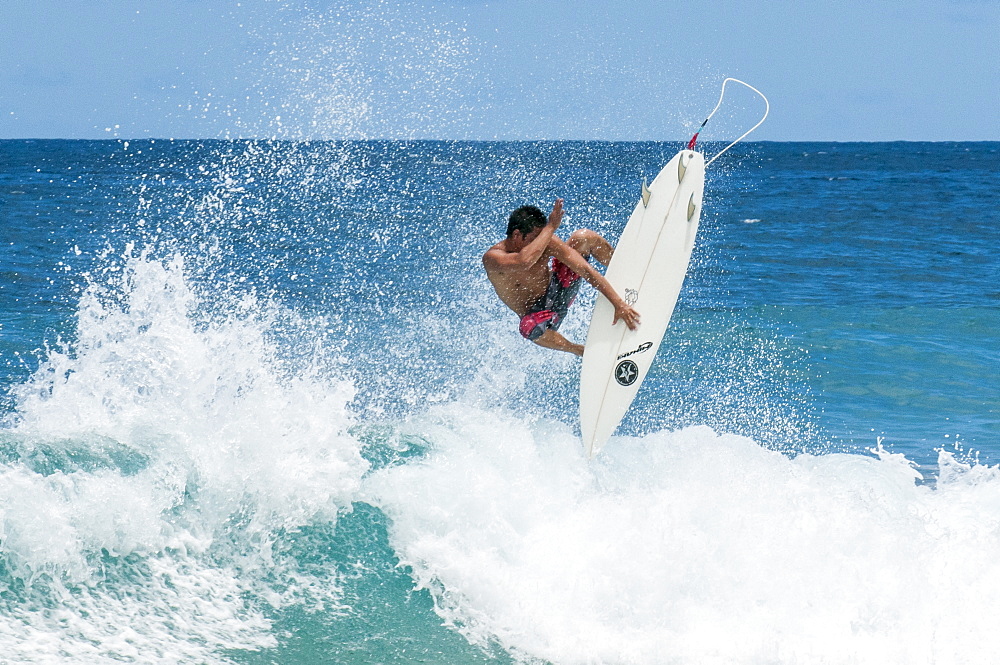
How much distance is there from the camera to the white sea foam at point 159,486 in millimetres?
5188

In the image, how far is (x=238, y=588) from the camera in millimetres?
5613

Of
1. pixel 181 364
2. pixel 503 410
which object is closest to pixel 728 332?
pixel 503 410

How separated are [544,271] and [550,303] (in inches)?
13.4

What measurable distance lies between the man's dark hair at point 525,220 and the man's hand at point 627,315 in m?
0.93

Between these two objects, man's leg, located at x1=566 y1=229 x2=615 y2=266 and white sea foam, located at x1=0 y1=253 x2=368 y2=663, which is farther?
man's leg, located at x1=566 y1=229 x2=615 y2=266

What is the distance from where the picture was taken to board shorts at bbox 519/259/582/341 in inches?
279

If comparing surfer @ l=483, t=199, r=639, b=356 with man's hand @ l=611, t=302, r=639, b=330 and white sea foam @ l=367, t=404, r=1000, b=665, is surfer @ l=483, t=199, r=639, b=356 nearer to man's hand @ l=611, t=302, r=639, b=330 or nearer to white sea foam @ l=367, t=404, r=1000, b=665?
man's hand @ l=611, t=302, r=639, b=330

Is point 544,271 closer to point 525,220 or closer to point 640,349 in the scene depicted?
point 525,220

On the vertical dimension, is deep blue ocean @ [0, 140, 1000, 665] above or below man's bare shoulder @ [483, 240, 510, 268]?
below

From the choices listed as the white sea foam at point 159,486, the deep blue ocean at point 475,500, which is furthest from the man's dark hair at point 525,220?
the white sea foam at point 159,486

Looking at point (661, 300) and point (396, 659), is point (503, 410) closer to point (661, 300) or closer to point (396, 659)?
point (661, 300)

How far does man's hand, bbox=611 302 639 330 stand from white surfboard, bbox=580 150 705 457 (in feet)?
0.17

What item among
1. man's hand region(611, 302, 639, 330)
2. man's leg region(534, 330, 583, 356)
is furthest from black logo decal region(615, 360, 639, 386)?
man's leg region(534, 330, 583, 356)

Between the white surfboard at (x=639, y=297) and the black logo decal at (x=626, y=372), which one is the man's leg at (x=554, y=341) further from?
the black logo decal at (x=626, y=372)
